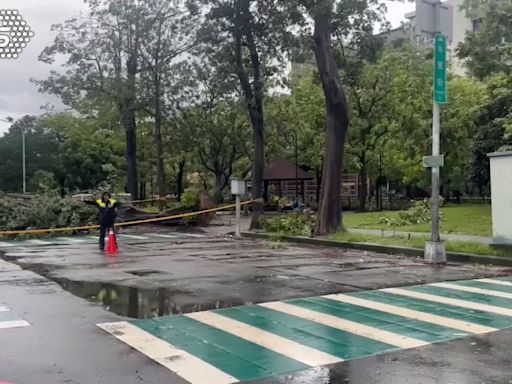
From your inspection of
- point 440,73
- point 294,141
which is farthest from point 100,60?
point 440,73

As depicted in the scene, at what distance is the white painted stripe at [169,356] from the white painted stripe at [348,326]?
6.72 feet

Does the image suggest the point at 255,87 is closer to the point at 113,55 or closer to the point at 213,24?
the point at 213,24

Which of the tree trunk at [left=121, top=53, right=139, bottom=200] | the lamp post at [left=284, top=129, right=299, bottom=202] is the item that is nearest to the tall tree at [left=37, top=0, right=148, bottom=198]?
the tree trunk at [left=121, top=53, right=139, bottom=200]

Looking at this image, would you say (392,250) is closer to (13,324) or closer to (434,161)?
(434,161)

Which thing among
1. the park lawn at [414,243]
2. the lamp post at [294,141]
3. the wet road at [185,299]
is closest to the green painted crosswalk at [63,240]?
the wet road at [185,299]

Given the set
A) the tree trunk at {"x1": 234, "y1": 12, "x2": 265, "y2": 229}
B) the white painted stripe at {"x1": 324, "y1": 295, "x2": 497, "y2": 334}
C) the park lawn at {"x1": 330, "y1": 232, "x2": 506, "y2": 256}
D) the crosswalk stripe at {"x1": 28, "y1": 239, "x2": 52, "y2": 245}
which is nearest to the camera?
the white painted stripe at {"x1": 324, "y1": 295, "x2": 497, "y2": 334}

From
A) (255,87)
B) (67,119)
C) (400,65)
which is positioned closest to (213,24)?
(255,87)

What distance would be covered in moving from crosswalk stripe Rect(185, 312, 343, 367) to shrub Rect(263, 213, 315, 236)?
13.1m

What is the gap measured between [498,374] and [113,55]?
3266cm

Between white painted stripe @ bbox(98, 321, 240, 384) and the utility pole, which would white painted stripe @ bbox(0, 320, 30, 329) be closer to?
white painted stripe @ bbox(98, 321, 240, 384)

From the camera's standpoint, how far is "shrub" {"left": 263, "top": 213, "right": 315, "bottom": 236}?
2133 centimetres

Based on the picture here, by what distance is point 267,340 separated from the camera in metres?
6.72

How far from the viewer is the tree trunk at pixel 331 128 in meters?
20.3

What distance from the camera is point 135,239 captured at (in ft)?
70.6
